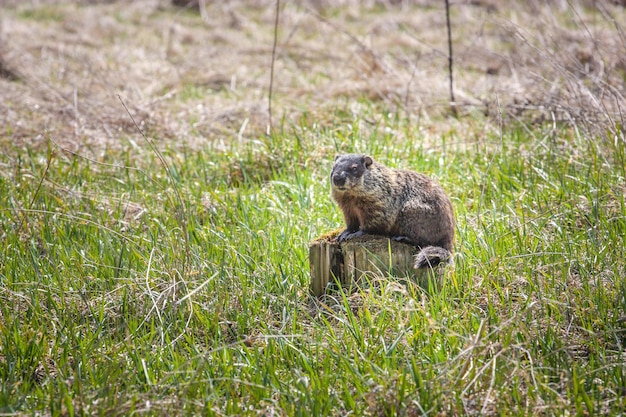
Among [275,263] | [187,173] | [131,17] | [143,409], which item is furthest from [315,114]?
[131,17]

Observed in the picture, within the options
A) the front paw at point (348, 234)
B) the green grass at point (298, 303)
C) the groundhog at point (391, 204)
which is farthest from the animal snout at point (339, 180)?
the green grass at point (298, 303)

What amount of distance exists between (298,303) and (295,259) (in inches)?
21.0

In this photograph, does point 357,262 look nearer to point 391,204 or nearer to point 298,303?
point 298,303

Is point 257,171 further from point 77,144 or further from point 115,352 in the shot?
point 115,352

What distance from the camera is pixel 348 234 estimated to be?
4602 mm

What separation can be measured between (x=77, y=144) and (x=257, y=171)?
1935 millimetres

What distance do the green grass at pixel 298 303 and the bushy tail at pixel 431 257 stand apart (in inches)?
5.6

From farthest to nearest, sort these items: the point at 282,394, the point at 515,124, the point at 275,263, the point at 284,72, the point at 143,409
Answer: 1. the point at 284,72
2. the point at 515,124
3. the point at 275,263
4. the point at 282,394
5. the point at 143,409

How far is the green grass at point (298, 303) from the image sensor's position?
3.29m

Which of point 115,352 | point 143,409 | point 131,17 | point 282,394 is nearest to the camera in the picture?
point 143,409

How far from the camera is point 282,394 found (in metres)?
3.32

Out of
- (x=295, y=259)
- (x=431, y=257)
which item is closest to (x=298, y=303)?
(x=295, y=259)

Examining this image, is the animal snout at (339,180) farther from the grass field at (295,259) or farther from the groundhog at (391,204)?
the grass field at (295,259)

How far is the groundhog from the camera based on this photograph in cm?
450
